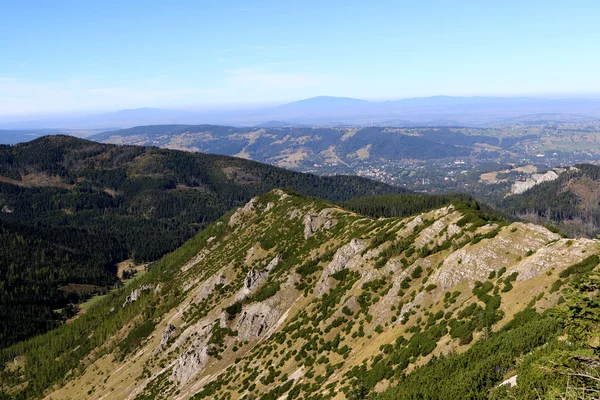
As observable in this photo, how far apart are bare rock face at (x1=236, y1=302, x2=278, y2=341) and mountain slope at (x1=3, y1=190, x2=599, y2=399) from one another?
0.31 m

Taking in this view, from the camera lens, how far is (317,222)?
387 ft

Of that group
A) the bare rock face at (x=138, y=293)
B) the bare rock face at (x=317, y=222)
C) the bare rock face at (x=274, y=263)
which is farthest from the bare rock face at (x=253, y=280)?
the bare rock face at (x=138, y=293)

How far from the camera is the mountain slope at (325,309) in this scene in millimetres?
45312

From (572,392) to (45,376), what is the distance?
6593 inches

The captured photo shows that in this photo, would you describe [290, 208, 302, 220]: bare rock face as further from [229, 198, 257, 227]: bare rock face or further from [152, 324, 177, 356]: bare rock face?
[152, 324, 177, 356]: bare rock face

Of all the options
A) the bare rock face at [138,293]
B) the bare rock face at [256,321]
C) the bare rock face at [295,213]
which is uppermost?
the bare rock face at [295,213]

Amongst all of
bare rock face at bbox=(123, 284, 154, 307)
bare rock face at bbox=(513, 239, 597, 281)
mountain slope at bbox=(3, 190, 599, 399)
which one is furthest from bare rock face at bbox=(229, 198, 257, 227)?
bare rock face at bbox=(513, 239, 597, 281)

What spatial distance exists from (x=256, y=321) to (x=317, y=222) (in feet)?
141

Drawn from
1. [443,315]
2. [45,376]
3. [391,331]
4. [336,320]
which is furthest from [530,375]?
[45,376]

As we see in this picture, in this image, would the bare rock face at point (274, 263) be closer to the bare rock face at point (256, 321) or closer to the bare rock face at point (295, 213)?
the bare rock face at point (256, 321)

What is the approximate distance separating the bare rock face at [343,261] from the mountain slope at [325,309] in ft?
1.14

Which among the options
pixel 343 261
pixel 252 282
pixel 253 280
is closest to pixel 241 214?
pixel 253 280

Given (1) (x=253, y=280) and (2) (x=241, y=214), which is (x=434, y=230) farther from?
(2) (x=241, y=214)

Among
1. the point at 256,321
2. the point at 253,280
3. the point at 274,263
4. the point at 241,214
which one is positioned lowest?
the point at 256,321
